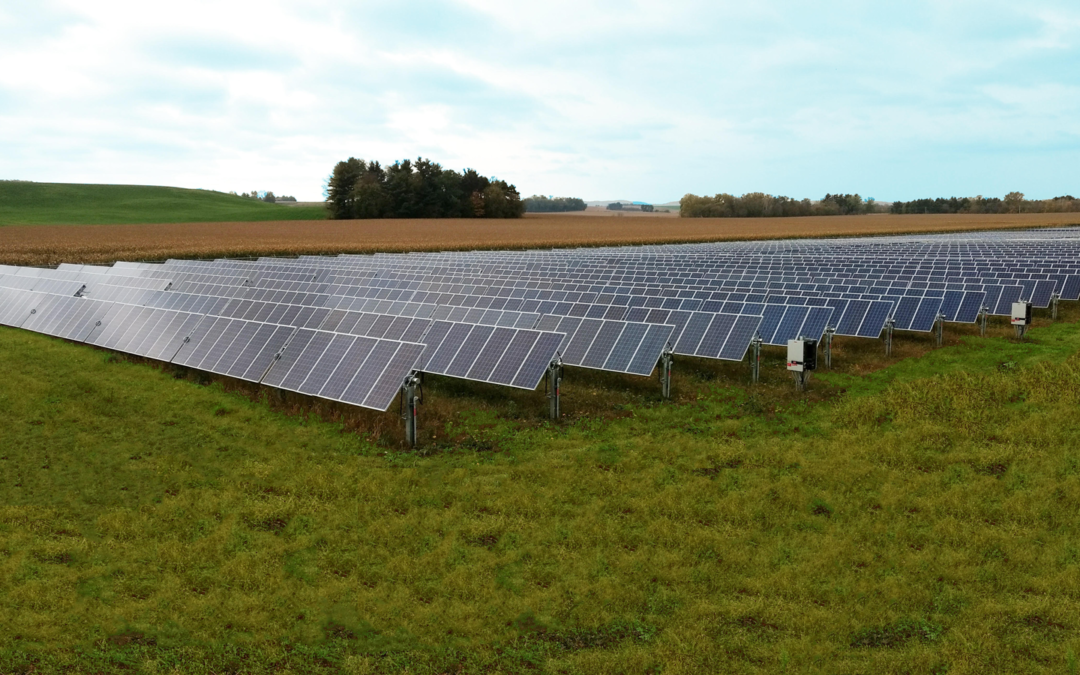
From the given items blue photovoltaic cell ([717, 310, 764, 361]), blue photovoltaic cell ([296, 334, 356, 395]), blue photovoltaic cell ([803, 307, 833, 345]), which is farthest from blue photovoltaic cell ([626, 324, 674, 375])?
blue photovoltaic cell ([296, 334, 356, 395])

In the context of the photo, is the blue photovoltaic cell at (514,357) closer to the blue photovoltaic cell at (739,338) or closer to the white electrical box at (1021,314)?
the blue photovoltaic cell at (739,338)

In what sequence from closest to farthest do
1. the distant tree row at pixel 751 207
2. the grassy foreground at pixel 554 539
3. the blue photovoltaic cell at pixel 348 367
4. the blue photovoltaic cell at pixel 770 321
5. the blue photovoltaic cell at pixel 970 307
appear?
the grassy foreground at pixel 554 539
the blue photovoltaic cell at pixel 348 367
the blue photovoltaic cell at pixel 770 321
the blue photovoltaic cell at pixel 970 307
the distant tree row at pixel 751 207

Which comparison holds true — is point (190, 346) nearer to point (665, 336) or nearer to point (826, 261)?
point (665, 336)

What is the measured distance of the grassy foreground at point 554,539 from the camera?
7359 millimetres

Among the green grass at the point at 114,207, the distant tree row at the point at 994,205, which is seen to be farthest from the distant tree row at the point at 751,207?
the green grass at the point at 114,207

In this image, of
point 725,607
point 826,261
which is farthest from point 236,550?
point 826,261

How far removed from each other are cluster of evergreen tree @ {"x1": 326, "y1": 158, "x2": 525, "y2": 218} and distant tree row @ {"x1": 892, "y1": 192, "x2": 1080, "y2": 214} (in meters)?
103

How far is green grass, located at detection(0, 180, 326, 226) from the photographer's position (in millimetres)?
119000

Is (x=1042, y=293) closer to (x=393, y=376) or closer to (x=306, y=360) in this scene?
(x=393, y=376)

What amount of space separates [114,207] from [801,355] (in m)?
143

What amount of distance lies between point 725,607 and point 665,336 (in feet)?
28.1

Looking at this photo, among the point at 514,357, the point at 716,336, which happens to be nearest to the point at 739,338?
the point at 716,336

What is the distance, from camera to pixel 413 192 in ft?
416

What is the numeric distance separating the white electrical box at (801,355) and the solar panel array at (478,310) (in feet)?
3.64
